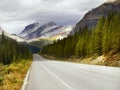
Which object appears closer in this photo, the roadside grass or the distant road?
the distant road

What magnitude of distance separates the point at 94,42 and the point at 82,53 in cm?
1458

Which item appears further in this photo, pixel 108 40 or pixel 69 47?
pixel 69 47

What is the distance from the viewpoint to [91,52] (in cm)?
8194

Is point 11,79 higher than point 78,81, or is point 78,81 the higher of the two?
point 11,79

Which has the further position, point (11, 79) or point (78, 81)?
point (11, 79)

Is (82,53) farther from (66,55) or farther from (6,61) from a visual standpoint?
(6,61)

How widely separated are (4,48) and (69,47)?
249ft

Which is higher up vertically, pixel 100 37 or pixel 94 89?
pixel 100 37

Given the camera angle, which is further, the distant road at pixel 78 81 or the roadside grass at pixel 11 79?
the roadside grass at pixel 11 79

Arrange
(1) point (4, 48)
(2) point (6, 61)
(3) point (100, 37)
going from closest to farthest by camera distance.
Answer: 1. (3) point (100, 37)
2. (2) point (6, 61)
3. (1) point (4, 48)

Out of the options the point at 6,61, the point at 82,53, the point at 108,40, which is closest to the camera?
the point at 108,40

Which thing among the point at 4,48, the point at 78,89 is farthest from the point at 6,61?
the point at 78,89

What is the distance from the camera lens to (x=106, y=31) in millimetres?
72188

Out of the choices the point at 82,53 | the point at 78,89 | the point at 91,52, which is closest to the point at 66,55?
the point at 82,53
